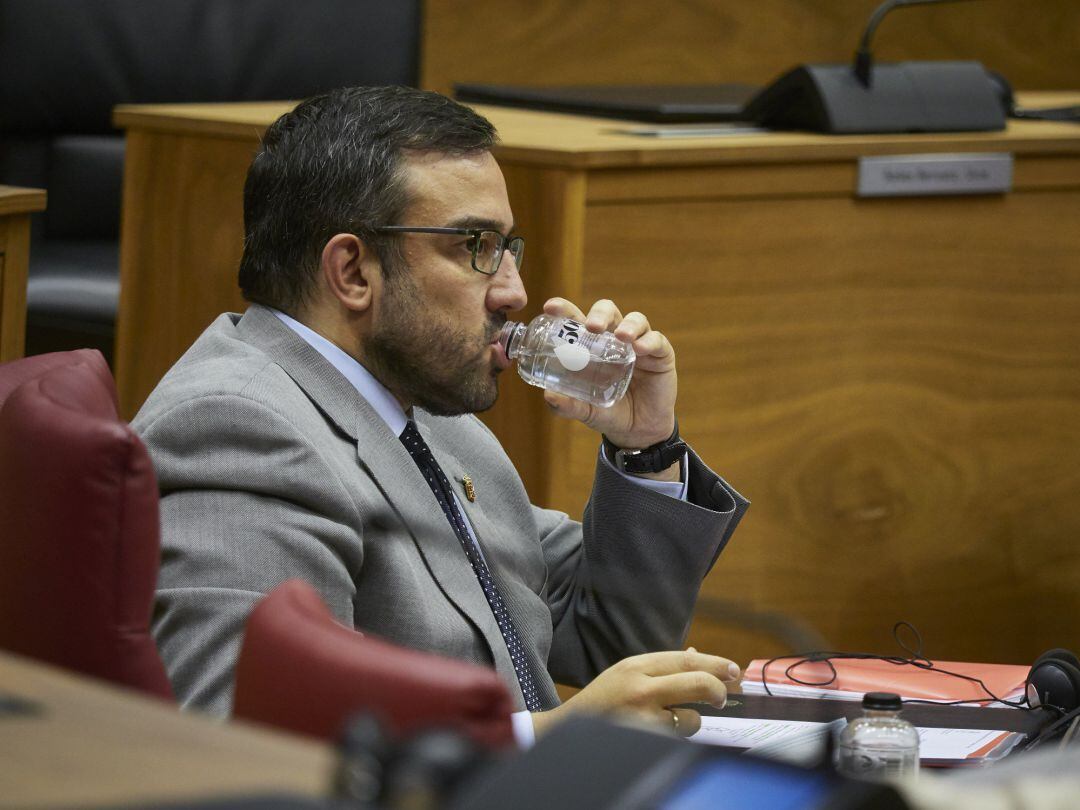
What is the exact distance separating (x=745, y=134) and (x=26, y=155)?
143 cm

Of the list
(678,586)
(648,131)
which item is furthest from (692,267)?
(678,586)

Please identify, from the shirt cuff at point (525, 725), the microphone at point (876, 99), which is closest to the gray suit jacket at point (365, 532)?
the shirt cuff at point (525, 725)

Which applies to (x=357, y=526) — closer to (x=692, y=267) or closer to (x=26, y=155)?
(x=692, y=267)

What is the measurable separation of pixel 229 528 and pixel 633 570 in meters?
0.58

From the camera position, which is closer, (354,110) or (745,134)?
(354,110)

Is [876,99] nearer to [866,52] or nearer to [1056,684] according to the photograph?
[866,52]

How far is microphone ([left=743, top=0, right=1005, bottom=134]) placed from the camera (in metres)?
2.45

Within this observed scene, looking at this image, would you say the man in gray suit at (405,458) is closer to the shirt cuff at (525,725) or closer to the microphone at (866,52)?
the shirt cuff at (525,725)

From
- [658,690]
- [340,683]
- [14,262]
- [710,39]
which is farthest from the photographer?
[710,39]

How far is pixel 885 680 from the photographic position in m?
1.77

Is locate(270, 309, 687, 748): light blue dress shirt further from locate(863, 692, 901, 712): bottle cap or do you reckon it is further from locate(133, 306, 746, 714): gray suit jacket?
locate(863, 692, 901, 712): bottle cap

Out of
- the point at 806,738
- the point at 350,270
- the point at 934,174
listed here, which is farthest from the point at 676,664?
the point at 934,174

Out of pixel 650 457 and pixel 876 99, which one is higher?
pixel 876 99

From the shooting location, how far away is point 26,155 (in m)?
3.09
